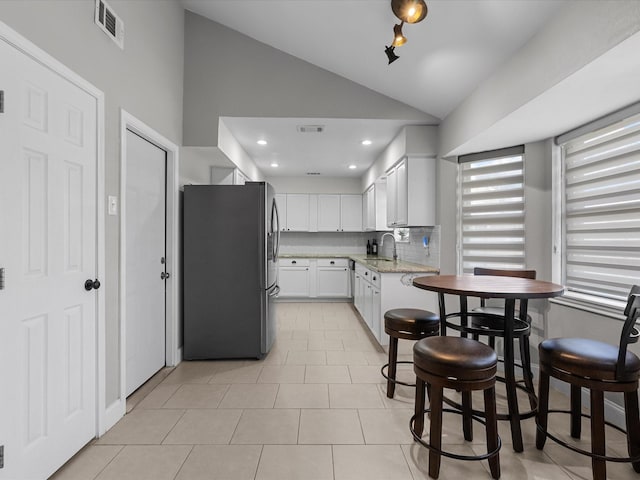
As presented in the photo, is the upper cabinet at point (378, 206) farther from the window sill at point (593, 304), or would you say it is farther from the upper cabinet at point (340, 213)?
the window sill at point (593, 304)

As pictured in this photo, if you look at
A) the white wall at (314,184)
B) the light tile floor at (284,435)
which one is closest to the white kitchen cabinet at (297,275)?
the white wall at (314,184)

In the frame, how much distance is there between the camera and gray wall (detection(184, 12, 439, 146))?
11.3ft

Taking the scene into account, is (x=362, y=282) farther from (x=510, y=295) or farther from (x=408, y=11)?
(x=408, y=11)

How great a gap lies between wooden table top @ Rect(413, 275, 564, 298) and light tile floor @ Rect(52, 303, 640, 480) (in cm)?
91

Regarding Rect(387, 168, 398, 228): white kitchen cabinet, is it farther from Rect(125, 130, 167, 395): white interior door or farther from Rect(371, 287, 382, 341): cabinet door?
Rect(125, 130, 167, 395): white interior door

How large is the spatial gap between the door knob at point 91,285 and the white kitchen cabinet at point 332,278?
4.55 metres

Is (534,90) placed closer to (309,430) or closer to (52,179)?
(309,430)

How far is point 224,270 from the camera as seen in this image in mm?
3328

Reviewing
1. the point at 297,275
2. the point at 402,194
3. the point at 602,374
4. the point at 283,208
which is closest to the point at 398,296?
the point at 402,194

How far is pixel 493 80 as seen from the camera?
2615mm

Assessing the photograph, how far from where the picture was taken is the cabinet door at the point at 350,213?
6781 mm

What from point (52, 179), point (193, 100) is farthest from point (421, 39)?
point (52, 179)

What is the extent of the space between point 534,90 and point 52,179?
2.80 meters

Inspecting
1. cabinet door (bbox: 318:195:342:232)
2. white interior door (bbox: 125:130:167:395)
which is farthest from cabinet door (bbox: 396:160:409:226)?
cabinet door (bbox: 318:195:342:232)
